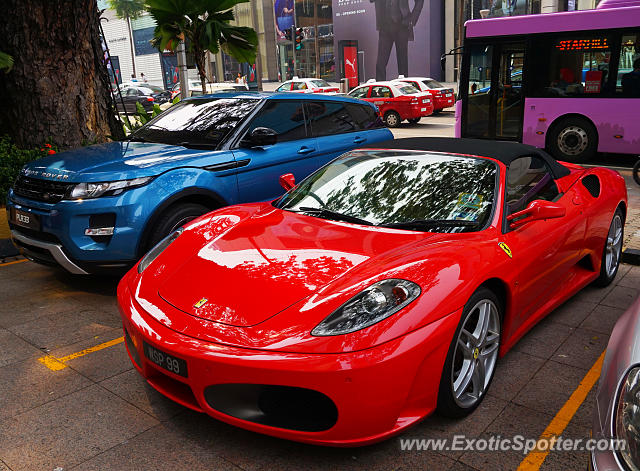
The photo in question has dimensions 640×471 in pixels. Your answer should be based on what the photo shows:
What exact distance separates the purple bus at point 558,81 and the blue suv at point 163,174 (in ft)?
22.2

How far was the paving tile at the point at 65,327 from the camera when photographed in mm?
4238

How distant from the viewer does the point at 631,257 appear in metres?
5.76

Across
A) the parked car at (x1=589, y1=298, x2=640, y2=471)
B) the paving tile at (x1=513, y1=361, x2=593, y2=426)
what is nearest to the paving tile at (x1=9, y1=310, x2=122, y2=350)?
the paving tile at (x1=513, y1=361, x2=593, y2=426)

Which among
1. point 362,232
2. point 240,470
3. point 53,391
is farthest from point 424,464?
point 53,391

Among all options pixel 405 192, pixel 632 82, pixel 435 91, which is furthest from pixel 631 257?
pixel 435 91

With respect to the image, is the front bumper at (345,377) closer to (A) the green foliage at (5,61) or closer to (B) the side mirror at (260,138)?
(B) the side mirror at (260,138)

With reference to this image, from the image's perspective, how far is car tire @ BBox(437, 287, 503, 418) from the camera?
2859 millimetres

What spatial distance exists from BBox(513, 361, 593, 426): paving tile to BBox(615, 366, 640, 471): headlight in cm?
129

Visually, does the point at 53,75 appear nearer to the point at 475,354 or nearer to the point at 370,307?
the point at 370,307

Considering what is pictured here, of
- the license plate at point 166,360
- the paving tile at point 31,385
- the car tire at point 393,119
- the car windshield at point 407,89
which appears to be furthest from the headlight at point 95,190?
the car windshield at point 407,89

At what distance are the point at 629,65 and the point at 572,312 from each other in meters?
8.30

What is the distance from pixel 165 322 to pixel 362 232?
124 centimetres

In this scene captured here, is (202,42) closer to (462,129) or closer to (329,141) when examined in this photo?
(329,141)

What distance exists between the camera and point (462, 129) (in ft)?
43.4
